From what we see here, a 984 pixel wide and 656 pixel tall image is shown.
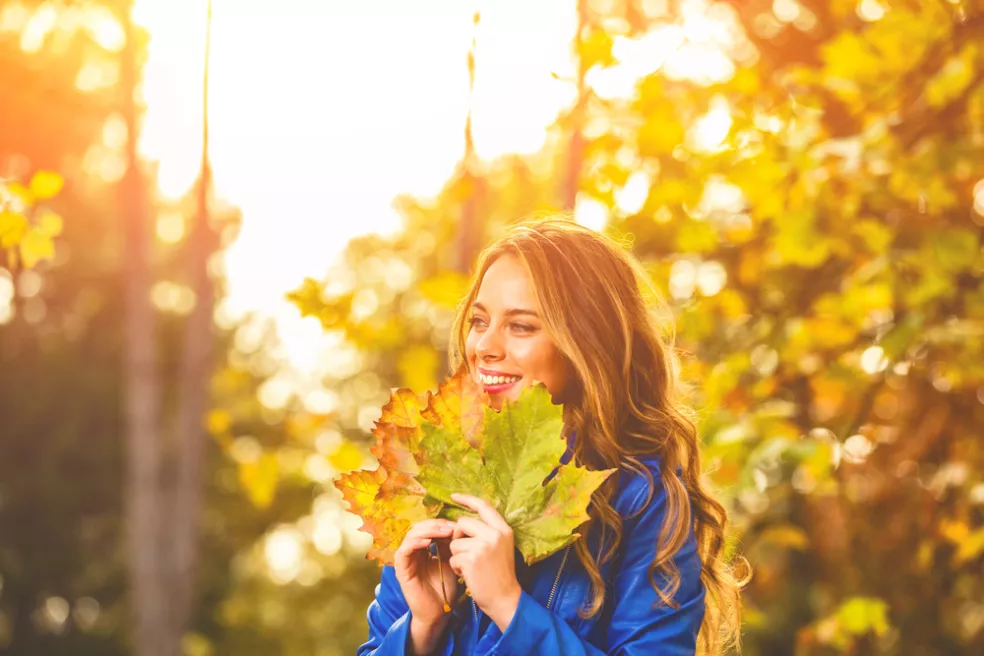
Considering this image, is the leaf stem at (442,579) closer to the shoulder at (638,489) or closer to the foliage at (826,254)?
the shoulder at (638,489)

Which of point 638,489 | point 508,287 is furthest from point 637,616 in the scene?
point 508,287

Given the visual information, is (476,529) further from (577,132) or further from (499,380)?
(577,132)

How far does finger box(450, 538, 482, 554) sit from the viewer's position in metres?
1.54

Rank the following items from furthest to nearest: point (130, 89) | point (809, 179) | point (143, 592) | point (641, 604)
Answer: point (143, 592) < point (130, 89) < point (809, 179) < point (641, 604)

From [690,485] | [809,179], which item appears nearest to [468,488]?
[690,485]

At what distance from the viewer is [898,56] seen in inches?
133

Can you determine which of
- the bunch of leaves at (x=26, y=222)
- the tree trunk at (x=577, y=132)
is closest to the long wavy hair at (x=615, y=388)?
the bunch of leaves at (x=26, y=222)

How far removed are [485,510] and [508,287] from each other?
0.55 meters

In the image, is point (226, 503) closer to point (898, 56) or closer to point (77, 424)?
point (77, 424)

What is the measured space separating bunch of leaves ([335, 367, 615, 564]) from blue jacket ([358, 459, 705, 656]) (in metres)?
0.14

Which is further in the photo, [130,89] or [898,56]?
[130,89]

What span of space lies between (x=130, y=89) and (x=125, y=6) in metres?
0.78

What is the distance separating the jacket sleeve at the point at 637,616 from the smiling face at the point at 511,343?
0.29 m

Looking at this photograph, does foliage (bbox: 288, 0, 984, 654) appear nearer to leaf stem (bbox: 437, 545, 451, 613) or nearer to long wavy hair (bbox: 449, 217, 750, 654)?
long wavy hair (bbox: 449, 217, 750, 654)
